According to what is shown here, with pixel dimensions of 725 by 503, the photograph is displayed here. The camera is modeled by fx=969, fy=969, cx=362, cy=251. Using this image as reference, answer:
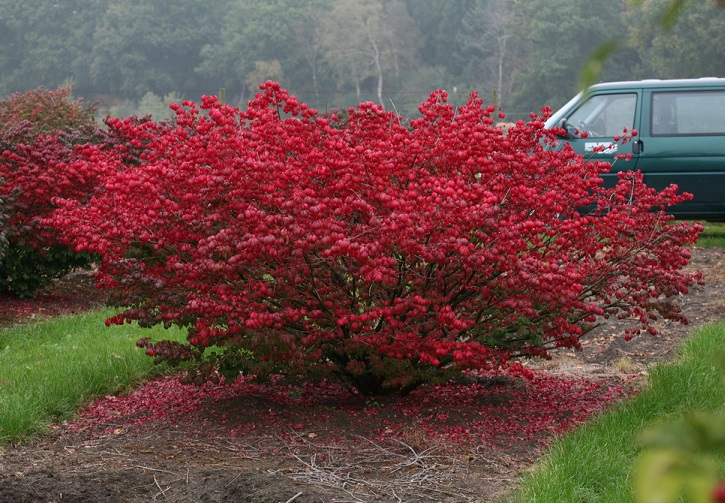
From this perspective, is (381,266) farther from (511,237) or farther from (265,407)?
(265,407)

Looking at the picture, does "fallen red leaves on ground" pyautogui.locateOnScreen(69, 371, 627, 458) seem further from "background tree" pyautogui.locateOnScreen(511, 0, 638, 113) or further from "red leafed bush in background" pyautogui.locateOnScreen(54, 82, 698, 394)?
"background tree" pyautogui.locateOnScreen(511, 0, 638, 113)

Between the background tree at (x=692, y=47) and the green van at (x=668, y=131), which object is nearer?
the green van at (x=668, y=131)

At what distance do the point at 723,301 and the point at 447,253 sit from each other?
15.4 ft

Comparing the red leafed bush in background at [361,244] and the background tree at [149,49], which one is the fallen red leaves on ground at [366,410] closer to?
the red leafed bush in background at [361,244]

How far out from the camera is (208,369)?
501cm

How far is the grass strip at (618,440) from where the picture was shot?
401 centimetres

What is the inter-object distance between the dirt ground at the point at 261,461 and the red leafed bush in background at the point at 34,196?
3.98 metres

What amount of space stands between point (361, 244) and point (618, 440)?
5.16ft

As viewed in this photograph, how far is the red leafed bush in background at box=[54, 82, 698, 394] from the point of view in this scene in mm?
4562

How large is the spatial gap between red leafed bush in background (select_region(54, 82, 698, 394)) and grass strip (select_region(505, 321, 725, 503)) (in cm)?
47

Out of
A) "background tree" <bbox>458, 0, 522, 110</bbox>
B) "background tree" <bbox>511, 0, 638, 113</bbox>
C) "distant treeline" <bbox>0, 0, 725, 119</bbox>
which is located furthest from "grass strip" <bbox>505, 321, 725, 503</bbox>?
"distant treeline" <bbox>0, 0, 725, 119</bbox>

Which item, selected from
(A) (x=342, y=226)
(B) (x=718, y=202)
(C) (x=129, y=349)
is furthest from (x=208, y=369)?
(B) (x=718, y=202)

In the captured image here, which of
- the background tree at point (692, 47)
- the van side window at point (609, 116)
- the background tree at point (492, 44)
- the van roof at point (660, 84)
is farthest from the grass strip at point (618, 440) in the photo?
the background tree at point (492, 44)

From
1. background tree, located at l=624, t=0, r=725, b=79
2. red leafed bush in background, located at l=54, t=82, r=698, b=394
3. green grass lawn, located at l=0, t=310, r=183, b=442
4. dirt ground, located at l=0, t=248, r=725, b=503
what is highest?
background tree, located at l=624, t=0, r=725, b=79
